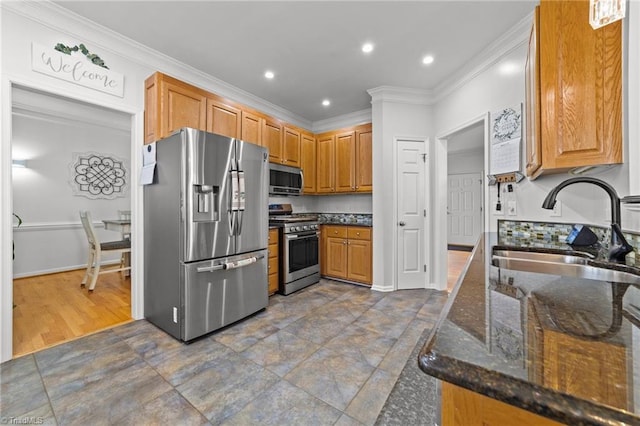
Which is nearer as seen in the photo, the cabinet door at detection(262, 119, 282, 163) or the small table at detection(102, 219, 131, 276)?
the cabinet door at detection(262, 119, 282, 163)

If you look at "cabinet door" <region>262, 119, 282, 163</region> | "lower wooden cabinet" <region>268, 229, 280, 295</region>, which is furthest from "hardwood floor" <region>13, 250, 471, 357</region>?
"cabinet door" <region>262, 119, 282, 163</region>

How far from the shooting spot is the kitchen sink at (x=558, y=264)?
1.01 metres

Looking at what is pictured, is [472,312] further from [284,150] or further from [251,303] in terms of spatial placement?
[284,150]

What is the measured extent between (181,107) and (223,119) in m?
0.47

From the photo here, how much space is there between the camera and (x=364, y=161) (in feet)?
12.6

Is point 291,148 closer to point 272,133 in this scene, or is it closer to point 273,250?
point 272,133

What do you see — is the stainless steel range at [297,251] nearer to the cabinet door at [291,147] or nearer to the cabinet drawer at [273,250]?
the cabinet drawer at [273,250]

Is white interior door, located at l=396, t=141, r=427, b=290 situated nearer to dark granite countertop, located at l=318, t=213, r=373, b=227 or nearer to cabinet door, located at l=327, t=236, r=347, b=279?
dark granite countertop, located at l=318, t=213, r=373, b=227

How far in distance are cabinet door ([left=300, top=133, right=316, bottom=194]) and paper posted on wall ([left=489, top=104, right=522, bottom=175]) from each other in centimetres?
252

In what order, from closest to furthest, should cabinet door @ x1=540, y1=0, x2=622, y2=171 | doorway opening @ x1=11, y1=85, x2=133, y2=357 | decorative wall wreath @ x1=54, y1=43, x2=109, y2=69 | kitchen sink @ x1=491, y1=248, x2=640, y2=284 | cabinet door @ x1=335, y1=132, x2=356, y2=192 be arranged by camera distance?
kitchen sink @ x1=491, y1=248, x2=640, y2=284 < cabinet door @ x1=540, y1=0, x2=622, y2=171 < decorative wall wreath @ x1=54, y1=43, x2=109, y2=69 < doorway opening @ x1=11, y1=85, x2=133, y2=357 < cabinet door @ x1=335, y1=132, x2=356, y2=192

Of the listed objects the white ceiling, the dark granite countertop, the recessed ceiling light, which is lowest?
the dark granite countertop

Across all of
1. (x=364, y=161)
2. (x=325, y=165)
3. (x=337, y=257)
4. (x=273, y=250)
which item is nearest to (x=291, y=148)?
(x=325, y=165)

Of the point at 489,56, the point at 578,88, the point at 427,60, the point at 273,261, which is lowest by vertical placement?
the point at 273,261

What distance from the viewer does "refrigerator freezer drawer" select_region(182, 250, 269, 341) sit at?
212cm
